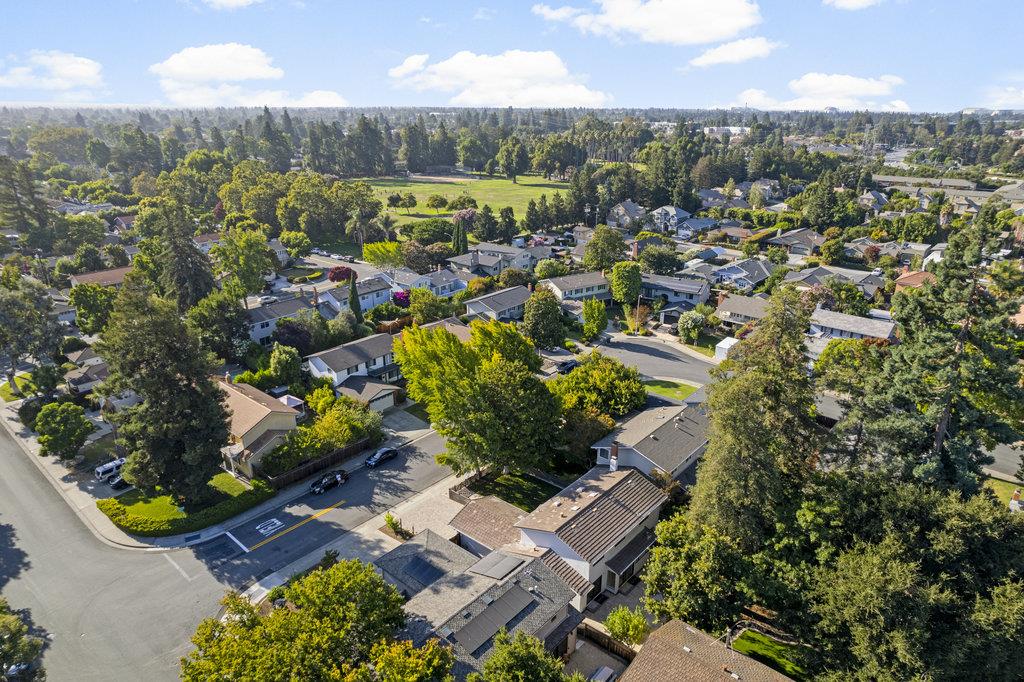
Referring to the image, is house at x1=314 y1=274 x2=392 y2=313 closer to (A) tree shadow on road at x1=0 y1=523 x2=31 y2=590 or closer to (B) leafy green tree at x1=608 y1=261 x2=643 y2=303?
(B) leafy green tree at x1=608 y1=261 x2=643 y2=303

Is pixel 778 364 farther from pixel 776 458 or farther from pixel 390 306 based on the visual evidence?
pixel 390 306

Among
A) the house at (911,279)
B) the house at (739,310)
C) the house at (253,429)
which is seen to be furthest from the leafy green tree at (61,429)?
the house at (911,279)

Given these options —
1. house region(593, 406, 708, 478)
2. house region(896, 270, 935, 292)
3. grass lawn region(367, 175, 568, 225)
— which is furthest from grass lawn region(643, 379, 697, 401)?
grass lawn region(367, 175, 568, 225)

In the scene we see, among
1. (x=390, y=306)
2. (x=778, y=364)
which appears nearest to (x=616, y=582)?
(x=778, y=364)

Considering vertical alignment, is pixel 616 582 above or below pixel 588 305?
below

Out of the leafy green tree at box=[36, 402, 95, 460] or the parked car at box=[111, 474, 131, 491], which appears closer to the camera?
the parked car at box=[111, 474, 131, 491]

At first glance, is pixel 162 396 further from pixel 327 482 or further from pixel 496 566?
pixel 496 566
